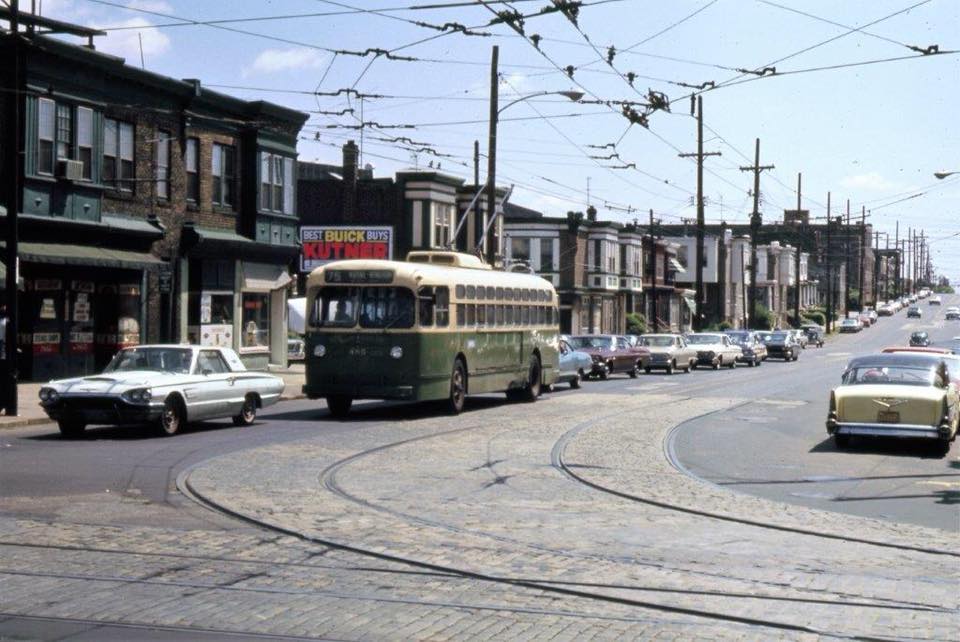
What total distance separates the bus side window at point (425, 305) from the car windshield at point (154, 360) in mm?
4939

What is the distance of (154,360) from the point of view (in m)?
22.3

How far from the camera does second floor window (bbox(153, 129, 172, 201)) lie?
38.2 m

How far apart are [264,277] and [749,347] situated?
Answer: 2774 cm

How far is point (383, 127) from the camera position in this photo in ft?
120

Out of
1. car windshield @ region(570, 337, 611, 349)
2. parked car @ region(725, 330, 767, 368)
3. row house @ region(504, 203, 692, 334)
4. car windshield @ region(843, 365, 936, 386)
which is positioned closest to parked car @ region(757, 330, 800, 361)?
parked car @ region(725, 330, 767, 368)

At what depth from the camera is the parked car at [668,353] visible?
52.5 m

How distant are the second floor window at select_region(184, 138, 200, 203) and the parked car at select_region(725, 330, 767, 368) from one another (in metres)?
30.8

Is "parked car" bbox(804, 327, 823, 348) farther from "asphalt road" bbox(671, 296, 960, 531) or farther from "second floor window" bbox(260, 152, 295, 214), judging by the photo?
"asphalt road" bbox(671, 296, 960, 531)

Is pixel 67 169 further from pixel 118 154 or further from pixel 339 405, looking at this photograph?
pixel 339 405

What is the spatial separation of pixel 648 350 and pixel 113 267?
22.9 metres

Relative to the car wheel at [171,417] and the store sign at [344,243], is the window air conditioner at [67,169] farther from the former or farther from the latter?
the store sign at [344,243]

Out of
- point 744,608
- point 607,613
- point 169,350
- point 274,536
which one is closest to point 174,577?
point 274,536

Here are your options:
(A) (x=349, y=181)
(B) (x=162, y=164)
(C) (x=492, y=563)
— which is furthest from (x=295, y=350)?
(C) (x=492, y=563)

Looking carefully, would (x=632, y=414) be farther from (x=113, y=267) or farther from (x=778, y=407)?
(x=113, y=267)
